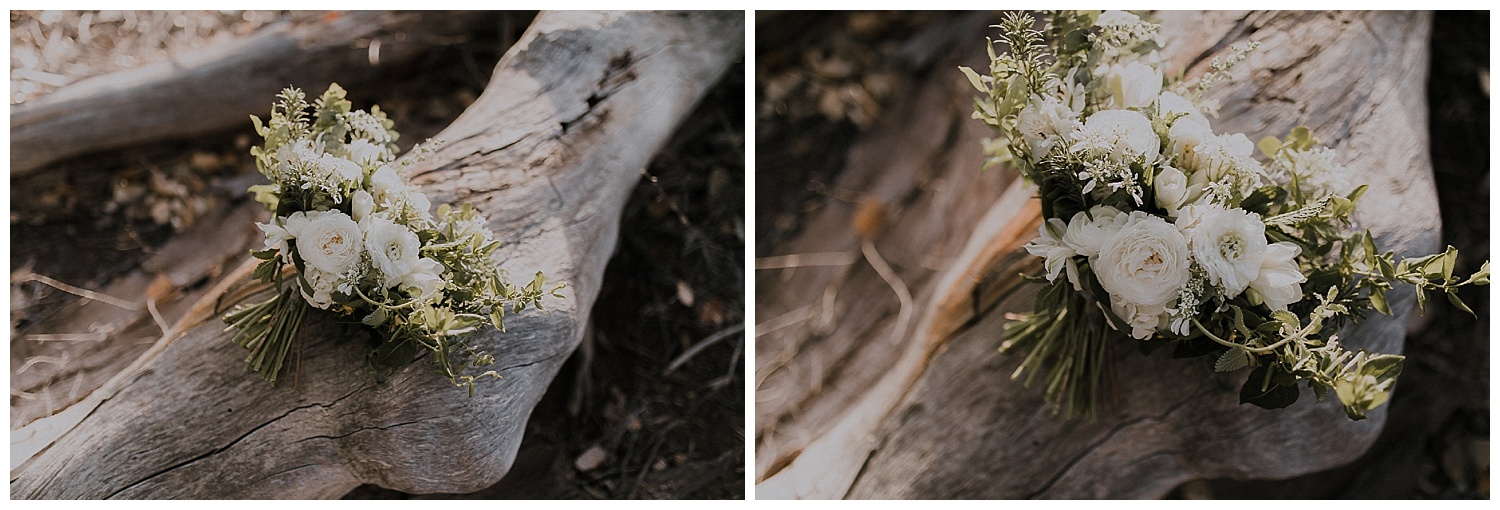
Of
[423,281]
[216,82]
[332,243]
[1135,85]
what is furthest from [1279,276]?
[216,82]

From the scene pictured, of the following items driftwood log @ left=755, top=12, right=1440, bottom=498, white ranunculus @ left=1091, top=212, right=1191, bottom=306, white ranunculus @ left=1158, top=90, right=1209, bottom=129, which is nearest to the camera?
white ranunculus @ left=1091, top=212, right=1191, bottom=306

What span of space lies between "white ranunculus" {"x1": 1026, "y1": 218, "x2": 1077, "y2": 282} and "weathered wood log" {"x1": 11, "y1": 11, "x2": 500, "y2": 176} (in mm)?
1136

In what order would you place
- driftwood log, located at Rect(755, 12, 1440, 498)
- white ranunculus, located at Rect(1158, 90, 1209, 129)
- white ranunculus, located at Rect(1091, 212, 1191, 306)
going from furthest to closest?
driftwood log, located at Rect(755, 12, 1440, 498)
white ranunculus, located at Rect(1158, 90, 1209, 129)
white ranunculus, located at Rect(1091, 212, 1191, 306)

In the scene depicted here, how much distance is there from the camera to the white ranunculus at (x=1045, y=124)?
1.03 meters

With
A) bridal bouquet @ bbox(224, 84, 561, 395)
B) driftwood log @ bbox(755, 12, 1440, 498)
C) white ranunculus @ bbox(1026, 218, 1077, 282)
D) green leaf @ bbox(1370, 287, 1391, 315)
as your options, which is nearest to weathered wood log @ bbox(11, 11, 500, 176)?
bridal bouquet @ bbox(224, 84, 561, 395)

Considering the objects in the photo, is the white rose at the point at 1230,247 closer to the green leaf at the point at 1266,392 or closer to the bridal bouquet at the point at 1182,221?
the bridal bouquet at the point at 1182,221

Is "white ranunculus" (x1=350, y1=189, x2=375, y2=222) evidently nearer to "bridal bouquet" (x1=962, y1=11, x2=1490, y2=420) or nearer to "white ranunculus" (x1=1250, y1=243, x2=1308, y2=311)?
"bridal bouquet" (x1=962, y1=11, x2=1490, y2=420)

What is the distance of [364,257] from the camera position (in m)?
1.03

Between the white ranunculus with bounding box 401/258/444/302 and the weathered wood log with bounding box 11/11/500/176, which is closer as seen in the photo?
the white ranunculus with bounding box 401/258/444/302

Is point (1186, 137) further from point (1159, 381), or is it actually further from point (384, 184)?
point (384, 184)

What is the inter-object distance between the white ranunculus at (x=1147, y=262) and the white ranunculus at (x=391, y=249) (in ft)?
2.81

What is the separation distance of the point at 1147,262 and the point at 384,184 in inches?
38.5

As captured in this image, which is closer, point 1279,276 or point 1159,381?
point 1279,276

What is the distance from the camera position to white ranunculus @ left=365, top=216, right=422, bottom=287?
3.30ft
